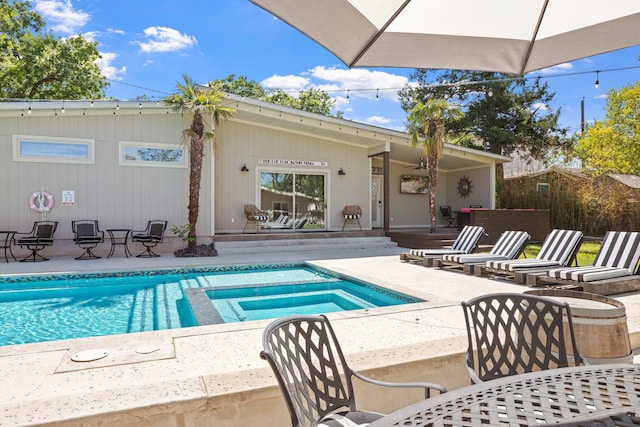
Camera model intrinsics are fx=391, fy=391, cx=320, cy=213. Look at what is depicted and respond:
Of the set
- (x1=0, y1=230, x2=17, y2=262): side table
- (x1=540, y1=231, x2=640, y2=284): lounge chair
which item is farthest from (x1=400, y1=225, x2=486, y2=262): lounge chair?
(x1=0, y1=230, x2=17, y2=262): side table

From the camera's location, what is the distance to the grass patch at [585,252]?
813 cm

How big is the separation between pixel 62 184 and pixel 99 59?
13924 millimetres

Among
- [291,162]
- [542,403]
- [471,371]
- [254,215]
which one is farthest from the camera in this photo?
[291,162]

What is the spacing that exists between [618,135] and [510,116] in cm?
702

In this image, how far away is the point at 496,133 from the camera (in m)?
18.8

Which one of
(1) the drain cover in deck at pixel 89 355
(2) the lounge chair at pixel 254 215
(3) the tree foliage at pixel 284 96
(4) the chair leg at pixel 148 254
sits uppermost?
(3) the tree foliage at pixel 284 96

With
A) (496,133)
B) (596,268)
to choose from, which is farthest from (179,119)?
(496,133)

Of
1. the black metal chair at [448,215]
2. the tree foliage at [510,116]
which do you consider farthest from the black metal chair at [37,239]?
the tree foliage at [510,116]

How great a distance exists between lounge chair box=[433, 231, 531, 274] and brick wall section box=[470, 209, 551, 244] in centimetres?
339

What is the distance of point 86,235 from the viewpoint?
8.64 metres

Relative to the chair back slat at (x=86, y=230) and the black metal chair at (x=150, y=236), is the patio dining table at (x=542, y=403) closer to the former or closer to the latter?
the black metal chair at (x=150, y=236)

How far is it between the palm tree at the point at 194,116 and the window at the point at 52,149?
212cm

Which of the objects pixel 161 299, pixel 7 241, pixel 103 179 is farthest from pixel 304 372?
pixel 7 241

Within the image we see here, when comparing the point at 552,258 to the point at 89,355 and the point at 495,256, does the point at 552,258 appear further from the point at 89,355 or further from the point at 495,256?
the point at 89,355
